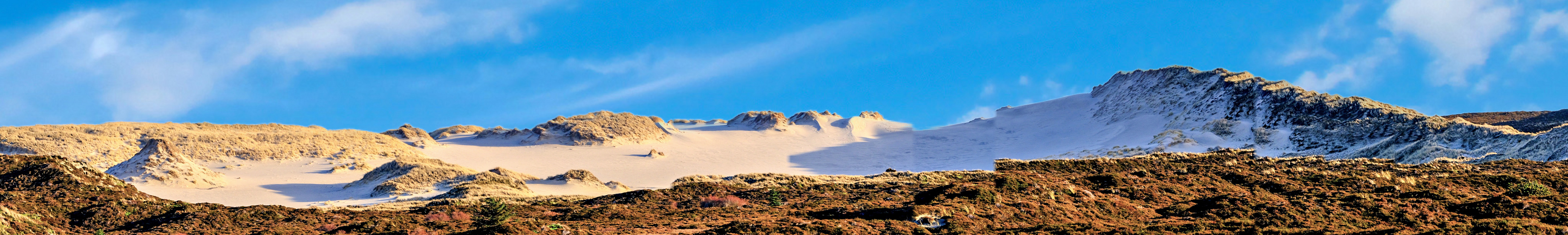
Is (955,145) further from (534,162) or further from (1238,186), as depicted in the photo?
(1238,186)

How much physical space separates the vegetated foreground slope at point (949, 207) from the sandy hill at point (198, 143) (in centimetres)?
2302

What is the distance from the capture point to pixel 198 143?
168ft

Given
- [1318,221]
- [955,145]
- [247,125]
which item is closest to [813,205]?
[1318,221]

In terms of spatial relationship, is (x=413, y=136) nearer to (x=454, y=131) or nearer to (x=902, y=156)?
(x=454, y=131)

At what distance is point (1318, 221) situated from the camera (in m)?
16.0

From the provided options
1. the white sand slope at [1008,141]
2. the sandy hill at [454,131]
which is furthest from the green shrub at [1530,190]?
the sandy hill at [454,131]

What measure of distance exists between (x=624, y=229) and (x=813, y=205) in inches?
A: 228

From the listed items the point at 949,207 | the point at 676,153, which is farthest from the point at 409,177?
the point at 676,153

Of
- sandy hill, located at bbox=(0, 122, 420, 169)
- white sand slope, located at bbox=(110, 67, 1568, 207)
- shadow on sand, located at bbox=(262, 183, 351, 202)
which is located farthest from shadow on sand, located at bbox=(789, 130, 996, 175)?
sandy hill, located at bbox=(0, 122, 420, 169)

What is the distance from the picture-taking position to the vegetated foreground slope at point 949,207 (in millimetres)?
15734

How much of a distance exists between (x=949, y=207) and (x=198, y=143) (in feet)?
167

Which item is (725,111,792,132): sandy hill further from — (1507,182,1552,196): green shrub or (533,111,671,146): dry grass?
(1507,182,1552,196): green shrub

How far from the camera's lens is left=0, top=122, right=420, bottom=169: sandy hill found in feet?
165

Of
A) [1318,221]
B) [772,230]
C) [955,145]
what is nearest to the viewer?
[772,230]
